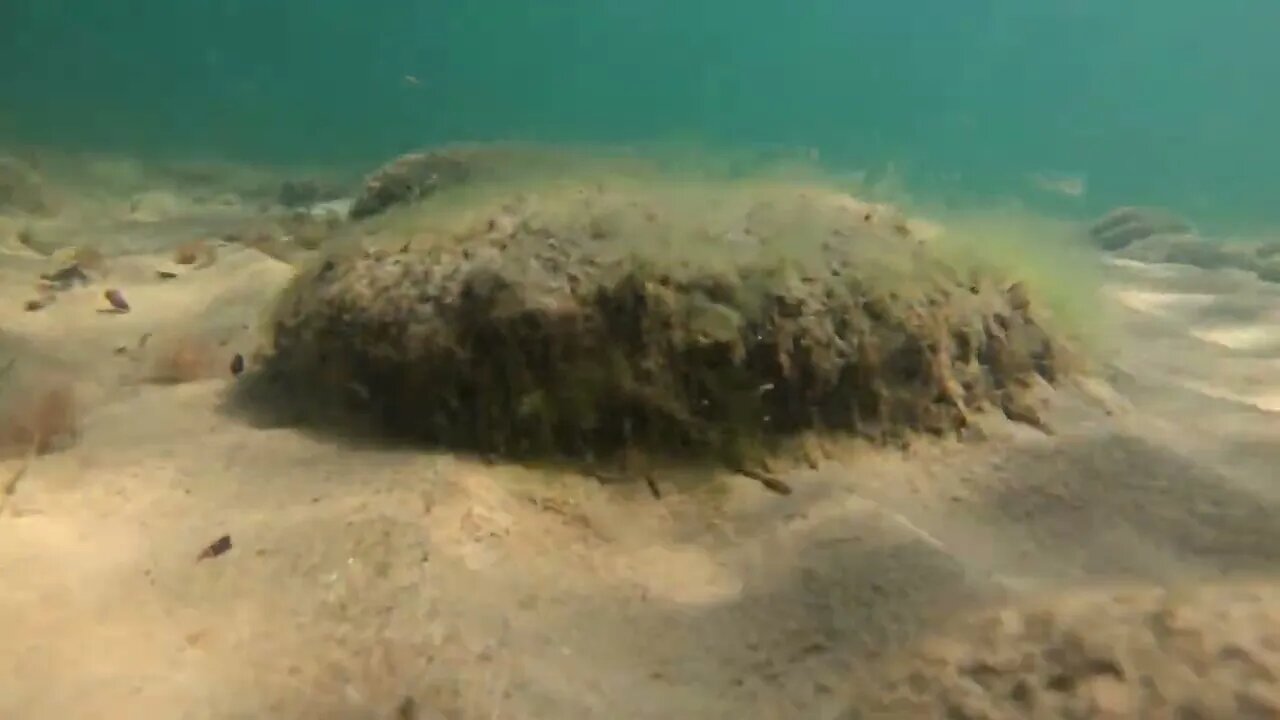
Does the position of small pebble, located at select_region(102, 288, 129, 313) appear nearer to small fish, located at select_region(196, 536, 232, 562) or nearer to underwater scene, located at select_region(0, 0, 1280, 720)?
underwater scene, located at select_region(0, 0, 1280, 720)

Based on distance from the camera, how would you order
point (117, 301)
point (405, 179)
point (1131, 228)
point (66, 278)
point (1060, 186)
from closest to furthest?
point (117, 301), point (66, 278), point (405, 179), point (1131, 228), point (1060, 186)

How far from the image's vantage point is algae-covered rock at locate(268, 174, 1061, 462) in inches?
142

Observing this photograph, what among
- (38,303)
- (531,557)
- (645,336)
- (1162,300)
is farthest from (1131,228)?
(38,303)

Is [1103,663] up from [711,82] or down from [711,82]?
down

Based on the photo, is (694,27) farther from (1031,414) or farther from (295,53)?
(1031,414)

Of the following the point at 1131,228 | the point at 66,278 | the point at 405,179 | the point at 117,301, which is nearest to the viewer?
the point at 117,301

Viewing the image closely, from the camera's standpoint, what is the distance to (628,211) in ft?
13.8

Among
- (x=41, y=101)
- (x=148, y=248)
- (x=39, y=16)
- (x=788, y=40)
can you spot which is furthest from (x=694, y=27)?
(x=148, y=248)

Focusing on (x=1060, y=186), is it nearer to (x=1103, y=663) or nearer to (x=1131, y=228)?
(x=1131, y=228)

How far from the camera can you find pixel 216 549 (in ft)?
9.41

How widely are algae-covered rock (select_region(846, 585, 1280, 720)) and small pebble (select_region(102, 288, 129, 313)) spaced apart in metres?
6.17

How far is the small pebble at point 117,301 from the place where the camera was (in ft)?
20.4

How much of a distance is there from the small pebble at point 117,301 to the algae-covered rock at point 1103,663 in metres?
6.17

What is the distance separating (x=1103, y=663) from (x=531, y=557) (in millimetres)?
1809
